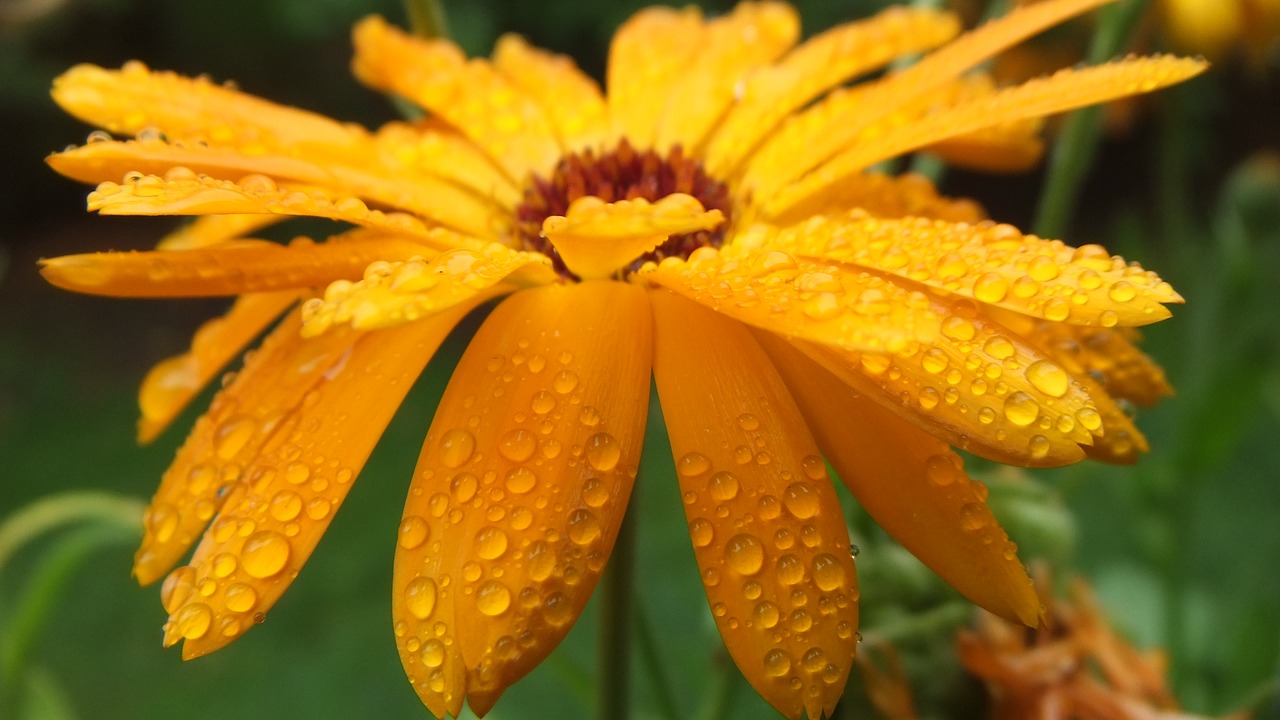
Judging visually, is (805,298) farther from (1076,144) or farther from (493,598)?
(1076,144)

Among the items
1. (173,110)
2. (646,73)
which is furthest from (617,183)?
(173,110)

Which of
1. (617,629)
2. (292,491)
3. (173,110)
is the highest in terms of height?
(173,110)

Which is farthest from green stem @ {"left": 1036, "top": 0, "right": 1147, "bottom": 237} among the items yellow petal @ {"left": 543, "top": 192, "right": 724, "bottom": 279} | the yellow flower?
yellow petal @ {"left": 543, "top": 192, "right": 724, "bottom": 279}

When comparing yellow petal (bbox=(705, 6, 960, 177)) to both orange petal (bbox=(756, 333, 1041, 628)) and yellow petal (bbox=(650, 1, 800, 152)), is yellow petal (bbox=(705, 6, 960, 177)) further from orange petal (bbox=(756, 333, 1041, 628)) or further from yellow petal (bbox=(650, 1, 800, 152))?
orange petal (bbox=(756, 333, 1041, 628))

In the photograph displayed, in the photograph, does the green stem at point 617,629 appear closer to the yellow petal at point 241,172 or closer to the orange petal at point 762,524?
the orange petal at point 762,524

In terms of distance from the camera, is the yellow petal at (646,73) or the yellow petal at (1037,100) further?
the yellow petal at (646,73)

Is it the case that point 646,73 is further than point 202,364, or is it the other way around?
point 646,73

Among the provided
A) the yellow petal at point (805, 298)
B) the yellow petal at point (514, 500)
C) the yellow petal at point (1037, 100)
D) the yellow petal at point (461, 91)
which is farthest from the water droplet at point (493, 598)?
the yellow petal at point (461, 91)
